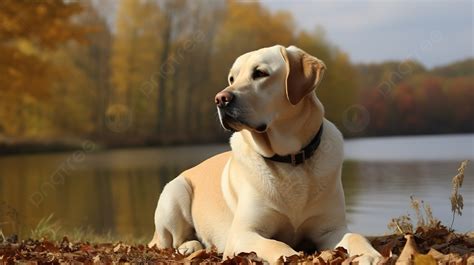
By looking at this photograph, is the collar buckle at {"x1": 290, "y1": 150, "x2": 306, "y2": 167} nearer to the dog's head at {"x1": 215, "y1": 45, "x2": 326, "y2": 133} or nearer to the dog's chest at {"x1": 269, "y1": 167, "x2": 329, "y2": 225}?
the dog's chest at {"x1": 269, "y1": 167, "x2": 329, "y2": 225}

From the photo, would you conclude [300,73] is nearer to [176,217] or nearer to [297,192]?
[297,192]

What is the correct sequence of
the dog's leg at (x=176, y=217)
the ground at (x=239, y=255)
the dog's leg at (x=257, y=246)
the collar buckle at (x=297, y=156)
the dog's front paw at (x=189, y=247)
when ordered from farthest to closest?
the dog's leg at (x=176, y=217), the dog's front paw at (x=189, y=247), the collar buckle at (x=297, y=156), the dog's leg at (x=257, y=246), the ground at (x=239, y=255)

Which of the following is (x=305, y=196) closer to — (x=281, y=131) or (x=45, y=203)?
(x=281, y=131)

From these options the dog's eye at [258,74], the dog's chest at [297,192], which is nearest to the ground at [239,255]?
the dog's chest at [297,192]

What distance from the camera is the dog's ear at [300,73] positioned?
13.4 feet

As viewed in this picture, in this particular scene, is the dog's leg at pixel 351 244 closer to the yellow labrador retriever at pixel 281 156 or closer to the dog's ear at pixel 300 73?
the yellow labrador retriever at pixel 281 156

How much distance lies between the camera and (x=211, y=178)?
5.16m

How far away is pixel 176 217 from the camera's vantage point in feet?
17.2

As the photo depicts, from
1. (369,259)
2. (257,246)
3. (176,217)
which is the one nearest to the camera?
(369,259)

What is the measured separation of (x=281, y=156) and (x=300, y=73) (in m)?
0.59

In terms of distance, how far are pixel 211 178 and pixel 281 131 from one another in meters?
1.16

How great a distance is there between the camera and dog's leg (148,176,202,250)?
17.2 ft

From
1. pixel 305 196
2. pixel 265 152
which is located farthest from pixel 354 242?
pixel 265 152

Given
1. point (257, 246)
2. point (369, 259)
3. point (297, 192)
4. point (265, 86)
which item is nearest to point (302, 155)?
point (297, 192)
